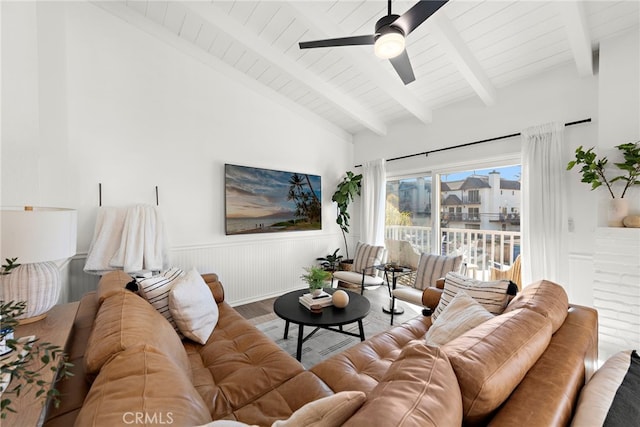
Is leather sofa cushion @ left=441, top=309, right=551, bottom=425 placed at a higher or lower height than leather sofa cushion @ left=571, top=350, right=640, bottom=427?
higher

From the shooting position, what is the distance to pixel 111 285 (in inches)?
66.6

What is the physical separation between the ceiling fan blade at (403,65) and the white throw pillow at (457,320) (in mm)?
1677

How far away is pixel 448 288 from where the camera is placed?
2037 mm

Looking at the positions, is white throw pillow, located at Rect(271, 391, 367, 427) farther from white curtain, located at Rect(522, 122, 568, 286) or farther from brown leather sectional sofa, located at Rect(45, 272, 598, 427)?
white curtain, located at Rect(522, 122, 568, 286)

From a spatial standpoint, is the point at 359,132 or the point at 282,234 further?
the point at 359,132

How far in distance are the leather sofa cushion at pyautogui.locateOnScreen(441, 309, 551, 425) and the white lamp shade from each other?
175 centimetres

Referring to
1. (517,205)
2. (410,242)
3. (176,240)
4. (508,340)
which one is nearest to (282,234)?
(176,240)

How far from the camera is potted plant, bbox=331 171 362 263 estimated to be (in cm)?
448

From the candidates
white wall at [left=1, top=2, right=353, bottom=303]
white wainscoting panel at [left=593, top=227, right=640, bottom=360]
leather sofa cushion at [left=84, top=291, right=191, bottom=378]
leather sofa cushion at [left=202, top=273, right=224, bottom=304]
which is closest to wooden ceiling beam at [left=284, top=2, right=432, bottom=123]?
white wall at [left=1, top=2, right=353, bottom=303]

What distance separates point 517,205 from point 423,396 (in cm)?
324

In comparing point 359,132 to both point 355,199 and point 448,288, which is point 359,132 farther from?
point 448,288

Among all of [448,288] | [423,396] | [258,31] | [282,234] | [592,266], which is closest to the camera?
[423,396]

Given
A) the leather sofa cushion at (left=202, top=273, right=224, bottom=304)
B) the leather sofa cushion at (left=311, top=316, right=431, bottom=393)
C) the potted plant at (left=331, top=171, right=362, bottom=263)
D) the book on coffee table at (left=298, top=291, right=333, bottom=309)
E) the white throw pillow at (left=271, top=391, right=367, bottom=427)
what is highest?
the potted plant at (left=331, top=171, right=362, bottom=263)

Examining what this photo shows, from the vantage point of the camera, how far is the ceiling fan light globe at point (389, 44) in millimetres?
1663
